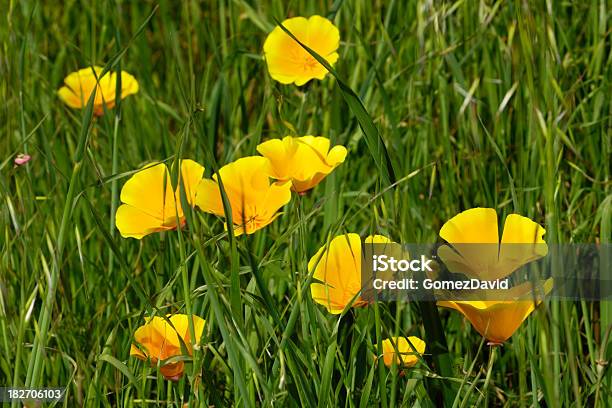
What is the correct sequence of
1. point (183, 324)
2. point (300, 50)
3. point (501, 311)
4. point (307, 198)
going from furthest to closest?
point (307, 198) → point (300, 50) → point (183, 324) → point (501, 311)

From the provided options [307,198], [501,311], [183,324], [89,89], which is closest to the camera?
[501,311]

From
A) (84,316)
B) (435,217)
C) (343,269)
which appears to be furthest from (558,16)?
(84,316)

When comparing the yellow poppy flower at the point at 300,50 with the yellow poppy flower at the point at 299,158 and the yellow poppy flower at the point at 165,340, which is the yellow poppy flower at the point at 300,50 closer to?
the yellow poppy flower at the point at 299,158

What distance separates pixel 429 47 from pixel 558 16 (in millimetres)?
229

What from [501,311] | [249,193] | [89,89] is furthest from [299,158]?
[89,89]

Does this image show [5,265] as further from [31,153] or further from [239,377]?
[239,377]

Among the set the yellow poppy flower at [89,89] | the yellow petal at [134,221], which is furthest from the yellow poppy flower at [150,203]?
the yellow poppy flower at [89,89]

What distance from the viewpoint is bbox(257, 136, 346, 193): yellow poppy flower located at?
1.05 meters

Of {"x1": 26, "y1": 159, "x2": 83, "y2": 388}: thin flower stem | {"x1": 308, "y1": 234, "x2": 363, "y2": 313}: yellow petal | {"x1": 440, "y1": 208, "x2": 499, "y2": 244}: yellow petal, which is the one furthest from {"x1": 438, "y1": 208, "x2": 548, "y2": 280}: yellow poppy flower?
{"x1": 26, "y1": 159, "x2": 83, "y2": 388}: thin flower stem

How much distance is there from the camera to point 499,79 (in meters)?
1.63

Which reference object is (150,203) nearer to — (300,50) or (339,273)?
(339,273)

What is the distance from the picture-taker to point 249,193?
103 centimetres

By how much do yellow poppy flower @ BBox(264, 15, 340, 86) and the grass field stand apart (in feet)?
0.15

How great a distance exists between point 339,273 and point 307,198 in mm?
468
